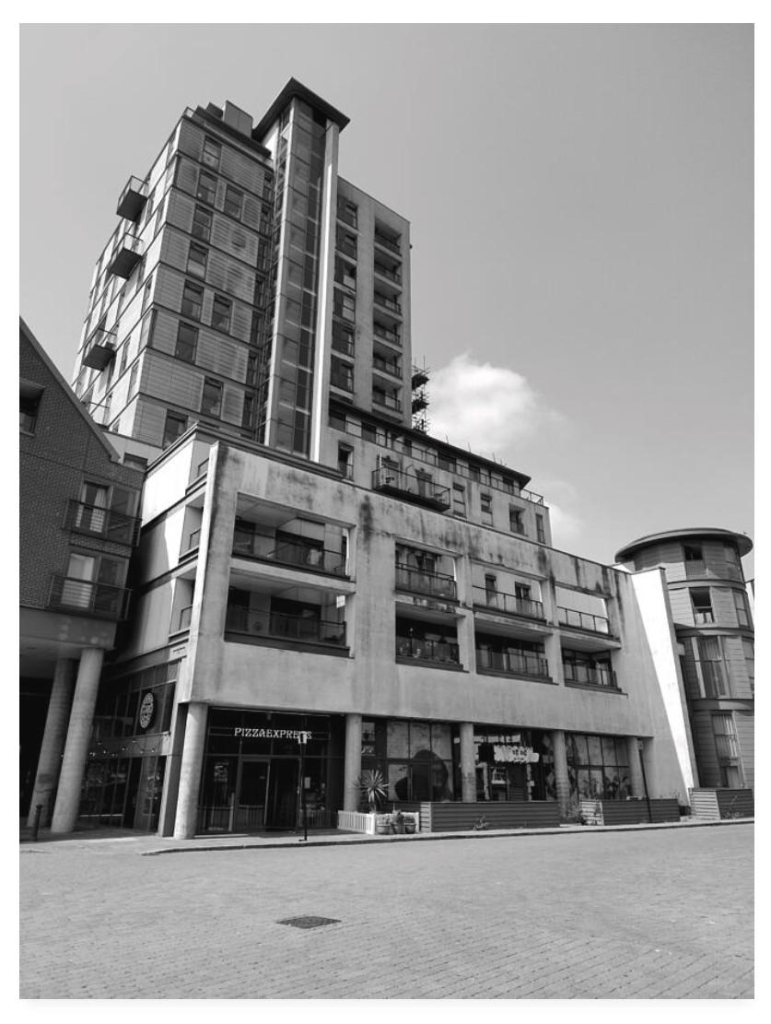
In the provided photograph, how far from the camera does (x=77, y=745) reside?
25219 mm

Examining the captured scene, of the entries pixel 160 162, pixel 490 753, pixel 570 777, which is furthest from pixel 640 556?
pixel 160 162

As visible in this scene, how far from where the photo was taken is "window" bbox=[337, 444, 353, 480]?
45219mm

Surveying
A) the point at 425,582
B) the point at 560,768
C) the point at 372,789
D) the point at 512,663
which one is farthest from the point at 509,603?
the point at 372,789

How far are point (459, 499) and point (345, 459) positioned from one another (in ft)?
32.7

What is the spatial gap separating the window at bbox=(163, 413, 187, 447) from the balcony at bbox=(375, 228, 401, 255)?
27931 millimetres

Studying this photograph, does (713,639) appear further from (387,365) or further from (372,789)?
(387,365)

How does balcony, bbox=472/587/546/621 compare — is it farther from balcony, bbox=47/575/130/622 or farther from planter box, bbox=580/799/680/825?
balcony, bbox=47/575/130/622

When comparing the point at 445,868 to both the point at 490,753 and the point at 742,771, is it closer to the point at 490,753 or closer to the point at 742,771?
the point at 490,753

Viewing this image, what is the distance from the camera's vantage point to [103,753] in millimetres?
28594

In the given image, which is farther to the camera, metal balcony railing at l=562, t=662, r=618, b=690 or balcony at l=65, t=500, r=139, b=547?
metal balcony railing at l=562, t=662, r=618, b=690

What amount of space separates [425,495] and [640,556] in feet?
56.8

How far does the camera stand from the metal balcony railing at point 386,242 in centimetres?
6147

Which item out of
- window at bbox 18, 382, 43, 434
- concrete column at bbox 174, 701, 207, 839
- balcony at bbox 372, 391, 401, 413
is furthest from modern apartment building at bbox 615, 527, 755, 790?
window at bbox 18, 382, 43, 434

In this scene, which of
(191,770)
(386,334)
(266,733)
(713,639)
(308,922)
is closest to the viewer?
(308,922)
